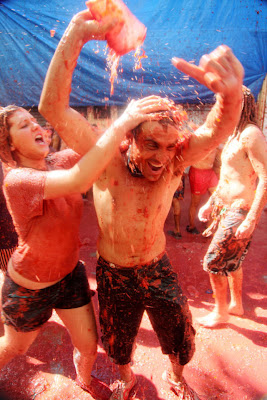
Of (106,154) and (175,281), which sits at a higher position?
(106,154)

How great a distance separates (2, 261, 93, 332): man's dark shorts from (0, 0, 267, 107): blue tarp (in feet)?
18.8

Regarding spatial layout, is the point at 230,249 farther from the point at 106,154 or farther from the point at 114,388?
the point at 106,154

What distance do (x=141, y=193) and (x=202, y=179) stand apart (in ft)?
12.8

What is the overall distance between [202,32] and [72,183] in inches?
252

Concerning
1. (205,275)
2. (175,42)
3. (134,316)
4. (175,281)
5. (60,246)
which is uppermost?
(175,42)

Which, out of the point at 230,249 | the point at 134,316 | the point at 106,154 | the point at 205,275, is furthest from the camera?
the point at 205,275

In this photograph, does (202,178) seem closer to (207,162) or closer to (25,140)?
(207,162)

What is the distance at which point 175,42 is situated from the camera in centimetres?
642

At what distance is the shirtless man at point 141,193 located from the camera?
1527 millimetres

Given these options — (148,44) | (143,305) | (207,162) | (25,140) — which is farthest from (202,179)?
(25,140)

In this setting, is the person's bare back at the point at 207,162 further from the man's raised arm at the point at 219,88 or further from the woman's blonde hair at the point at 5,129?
the woman's blonde hair at the point at 5,129

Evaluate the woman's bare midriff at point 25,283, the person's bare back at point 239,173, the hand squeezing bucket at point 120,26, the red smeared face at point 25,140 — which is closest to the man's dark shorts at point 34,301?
the woman's bare midriff at point 25,283

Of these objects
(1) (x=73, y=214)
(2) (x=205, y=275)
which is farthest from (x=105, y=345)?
(2) (x=205, y=275)

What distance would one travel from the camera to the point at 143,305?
2002 millimetres
